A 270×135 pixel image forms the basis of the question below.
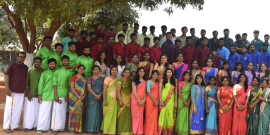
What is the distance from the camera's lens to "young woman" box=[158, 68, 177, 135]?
5559 mm

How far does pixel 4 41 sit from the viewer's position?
67.8 feet

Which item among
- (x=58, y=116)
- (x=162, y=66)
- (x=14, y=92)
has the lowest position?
(x=58, y=116)

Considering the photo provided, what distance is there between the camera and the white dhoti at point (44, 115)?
5.72 meters

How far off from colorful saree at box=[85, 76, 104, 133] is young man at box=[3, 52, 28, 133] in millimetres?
1661

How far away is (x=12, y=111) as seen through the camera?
574cm

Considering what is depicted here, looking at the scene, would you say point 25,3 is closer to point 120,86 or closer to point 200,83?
point 120,86

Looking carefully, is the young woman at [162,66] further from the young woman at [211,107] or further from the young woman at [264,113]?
the young woman at [264,113]

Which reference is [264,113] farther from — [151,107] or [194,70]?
[151,107]

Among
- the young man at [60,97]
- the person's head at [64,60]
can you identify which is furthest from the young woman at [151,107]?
the person's head at [64,60]

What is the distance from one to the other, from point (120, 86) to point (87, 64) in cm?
121

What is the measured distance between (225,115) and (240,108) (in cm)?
38

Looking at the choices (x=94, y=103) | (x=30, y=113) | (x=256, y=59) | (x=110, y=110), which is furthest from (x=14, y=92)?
(x=256, y=59)

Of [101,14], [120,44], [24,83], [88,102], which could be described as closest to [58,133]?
[88,102]

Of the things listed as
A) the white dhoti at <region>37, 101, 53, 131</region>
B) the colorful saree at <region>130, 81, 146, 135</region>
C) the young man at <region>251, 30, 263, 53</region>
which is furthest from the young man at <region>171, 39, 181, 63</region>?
the white dhoti at <region>37, 101, 53, 131</region>
